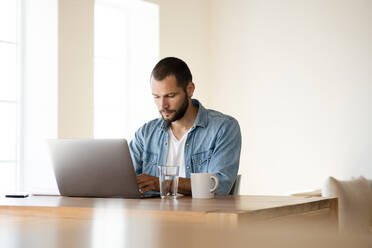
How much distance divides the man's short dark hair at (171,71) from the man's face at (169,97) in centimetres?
2

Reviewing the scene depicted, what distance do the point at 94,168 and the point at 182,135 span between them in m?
0.69

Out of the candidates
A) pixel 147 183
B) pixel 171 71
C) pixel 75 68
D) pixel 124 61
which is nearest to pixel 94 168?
pixel 147 183

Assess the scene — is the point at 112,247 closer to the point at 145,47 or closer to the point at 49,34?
the point at 49,34

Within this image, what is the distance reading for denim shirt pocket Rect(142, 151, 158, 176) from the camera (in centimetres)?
238

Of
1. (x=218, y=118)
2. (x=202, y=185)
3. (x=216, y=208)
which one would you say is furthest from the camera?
(x=218, y=118)

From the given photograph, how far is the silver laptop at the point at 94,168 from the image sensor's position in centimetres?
171

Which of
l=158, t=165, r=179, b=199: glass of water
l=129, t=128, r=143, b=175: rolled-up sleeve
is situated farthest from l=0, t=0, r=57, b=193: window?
l=158, t=165, r=179, b=199: glass of water

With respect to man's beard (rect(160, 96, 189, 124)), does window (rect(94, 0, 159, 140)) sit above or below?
above

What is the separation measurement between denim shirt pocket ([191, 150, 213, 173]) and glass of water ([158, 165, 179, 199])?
1.70 ft

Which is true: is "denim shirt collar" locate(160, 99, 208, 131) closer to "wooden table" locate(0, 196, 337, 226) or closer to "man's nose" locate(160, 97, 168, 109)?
"man's nose" locate(160, 97, 168, 109)

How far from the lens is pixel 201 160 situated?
226cm

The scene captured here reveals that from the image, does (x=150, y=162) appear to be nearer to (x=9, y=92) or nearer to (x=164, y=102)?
(x=164, y=102)

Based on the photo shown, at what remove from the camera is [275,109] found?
4.65 meters

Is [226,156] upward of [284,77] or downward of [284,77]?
downward
